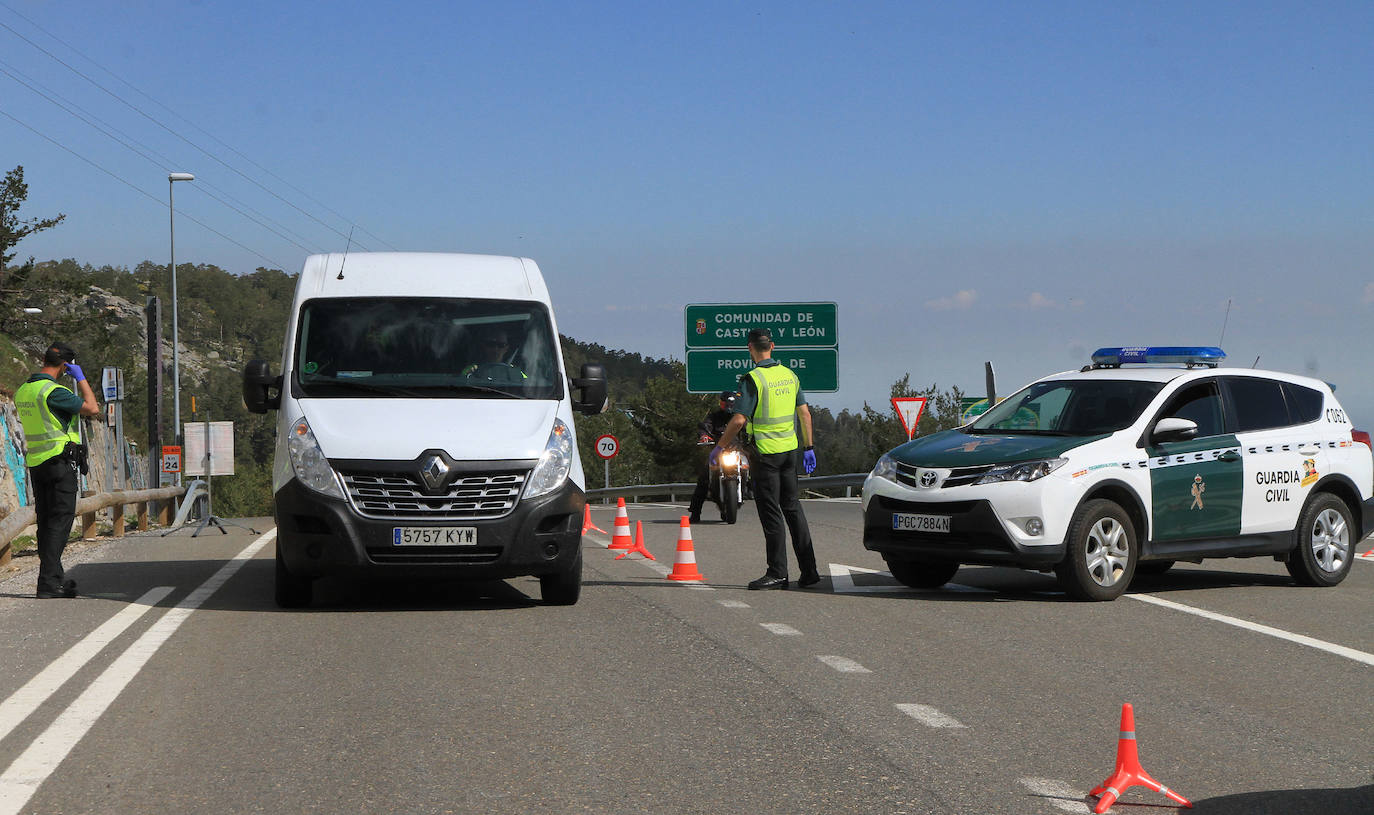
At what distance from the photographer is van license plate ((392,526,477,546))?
9539mm

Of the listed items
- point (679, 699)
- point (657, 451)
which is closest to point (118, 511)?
point (679, 699)

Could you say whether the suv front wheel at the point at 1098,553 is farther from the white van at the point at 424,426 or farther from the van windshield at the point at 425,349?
the van windshield at the point at 425,349

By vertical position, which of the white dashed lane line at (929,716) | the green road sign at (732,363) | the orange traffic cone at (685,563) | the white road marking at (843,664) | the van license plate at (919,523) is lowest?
the white dashed lane line at (929,716)

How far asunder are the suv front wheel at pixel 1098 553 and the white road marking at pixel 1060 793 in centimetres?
550

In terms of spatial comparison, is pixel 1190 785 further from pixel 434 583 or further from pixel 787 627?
pixel 434 583

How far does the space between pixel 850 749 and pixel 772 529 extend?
→ 19.5 ft

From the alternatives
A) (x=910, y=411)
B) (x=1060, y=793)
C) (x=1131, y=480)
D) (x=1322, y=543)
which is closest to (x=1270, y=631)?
(x=1131, y=480)

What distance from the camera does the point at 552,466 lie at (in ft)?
32.4

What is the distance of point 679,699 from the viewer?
22.5ft

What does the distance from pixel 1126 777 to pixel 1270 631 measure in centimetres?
497

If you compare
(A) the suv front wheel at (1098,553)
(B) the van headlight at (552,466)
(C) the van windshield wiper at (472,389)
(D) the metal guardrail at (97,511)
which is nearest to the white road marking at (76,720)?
(C) the van windshield wiper at (472,389)

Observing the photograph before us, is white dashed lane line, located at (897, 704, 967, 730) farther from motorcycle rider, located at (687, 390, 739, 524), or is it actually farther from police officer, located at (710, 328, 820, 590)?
motorcycle rider, located at (687, 390, 739, 524)

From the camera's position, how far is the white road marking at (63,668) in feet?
21.5

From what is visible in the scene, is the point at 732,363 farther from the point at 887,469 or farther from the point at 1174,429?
the point at 1174,429
